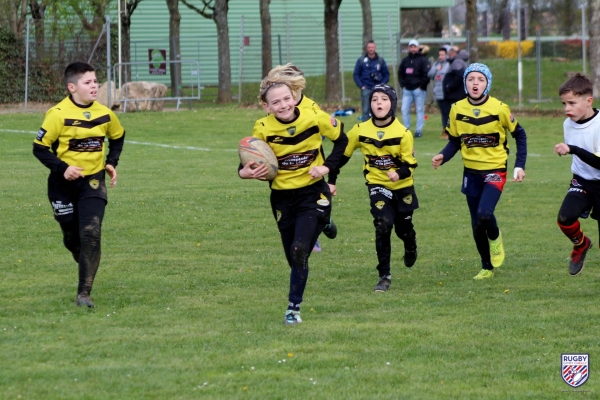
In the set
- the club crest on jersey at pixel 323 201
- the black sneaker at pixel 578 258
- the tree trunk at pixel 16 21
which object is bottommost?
the black sneaker at pixel 578 258

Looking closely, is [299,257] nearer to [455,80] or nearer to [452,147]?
[452,147]

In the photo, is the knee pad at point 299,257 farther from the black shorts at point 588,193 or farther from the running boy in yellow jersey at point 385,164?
the black shorts at point 588,193

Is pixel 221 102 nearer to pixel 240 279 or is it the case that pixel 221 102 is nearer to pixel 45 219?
pixel 45 219

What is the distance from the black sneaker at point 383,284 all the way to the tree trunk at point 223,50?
2485cm

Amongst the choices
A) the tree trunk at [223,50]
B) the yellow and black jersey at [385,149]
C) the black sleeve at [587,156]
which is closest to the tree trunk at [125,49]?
the tree trunk at [223,50]

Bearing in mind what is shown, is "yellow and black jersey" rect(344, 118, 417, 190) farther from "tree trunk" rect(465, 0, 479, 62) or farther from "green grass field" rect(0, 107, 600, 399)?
"tree trunk" rect(465, 0, 479, 62)

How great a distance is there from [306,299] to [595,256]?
360cm

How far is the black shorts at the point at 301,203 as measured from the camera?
7023mm

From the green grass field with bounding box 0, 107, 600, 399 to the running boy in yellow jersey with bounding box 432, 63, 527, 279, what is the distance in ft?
2.08

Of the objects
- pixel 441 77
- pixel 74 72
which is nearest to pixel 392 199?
pixel 74 72

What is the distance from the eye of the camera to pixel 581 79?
25.9ft

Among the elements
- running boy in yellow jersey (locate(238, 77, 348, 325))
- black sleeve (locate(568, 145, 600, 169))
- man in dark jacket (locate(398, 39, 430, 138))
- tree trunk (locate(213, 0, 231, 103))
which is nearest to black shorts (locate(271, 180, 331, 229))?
running boy in yellow jersey (locate(238, 77, 348, 325))

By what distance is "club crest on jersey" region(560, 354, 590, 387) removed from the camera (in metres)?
5.34

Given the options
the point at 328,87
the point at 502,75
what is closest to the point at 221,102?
the point at 328,87
